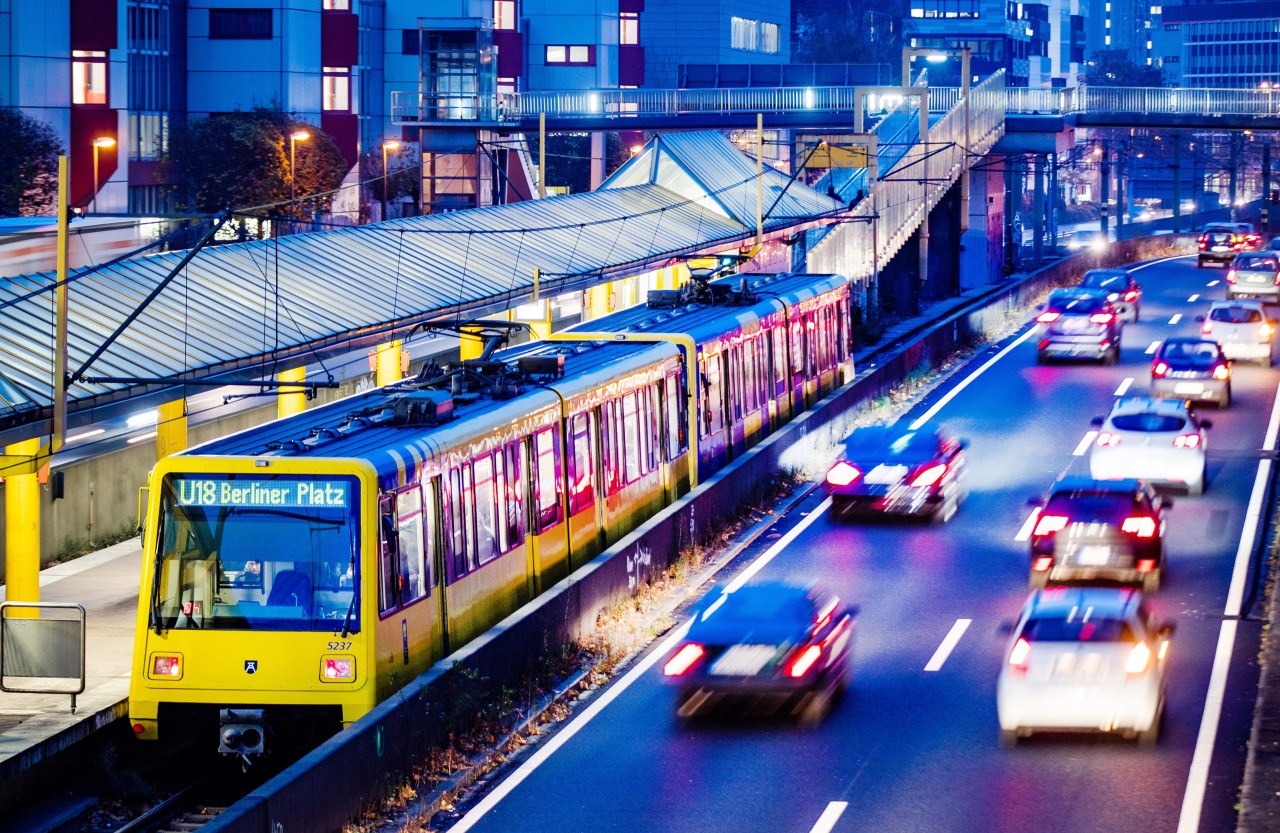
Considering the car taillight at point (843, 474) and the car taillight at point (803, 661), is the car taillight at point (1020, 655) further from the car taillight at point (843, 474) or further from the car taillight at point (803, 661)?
the car taillight at point (843, 474)

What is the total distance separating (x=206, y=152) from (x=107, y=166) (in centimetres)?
502

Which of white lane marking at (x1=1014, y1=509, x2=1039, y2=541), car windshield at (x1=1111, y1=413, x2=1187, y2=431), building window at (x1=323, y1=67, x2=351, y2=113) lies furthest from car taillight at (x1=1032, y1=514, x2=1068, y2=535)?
building window at (x1=323, y1=67, x2=351, y2=113)

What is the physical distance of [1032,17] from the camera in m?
199

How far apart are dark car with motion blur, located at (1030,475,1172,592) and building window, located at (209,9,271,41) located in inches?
2393

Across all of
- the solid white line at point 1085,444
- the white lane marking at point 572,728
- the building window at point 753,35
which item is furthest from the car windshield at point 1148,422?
the building window at point 753,35

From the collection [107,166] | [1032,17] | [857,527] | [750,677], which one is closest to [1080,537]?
[857,527]

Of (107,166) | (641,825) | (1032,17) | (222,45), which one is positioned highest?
(1032,17)

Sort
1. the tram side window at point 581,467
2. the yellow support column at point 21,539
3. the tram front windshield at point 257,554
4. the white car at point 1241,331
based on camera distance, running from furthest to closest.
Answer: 1. the white car at point 1241,331
2. the tram side window at point 581,467
3. the yellow support column at point 21,539
4. the tram front windshield at point 257,554

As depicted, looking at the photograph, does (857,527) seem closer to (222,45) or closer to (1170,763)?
(1170,763)

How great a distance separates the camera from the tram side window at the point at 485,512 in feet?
71.7

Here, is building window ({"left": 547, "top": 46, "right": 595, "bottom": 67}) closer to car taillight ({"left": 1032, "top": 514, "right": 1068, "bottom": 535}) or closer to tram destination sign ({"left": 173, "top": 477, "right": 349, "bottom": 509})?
car taillight ({"left": 1032, "top": 514, "right": 1068, "bottom": 535})

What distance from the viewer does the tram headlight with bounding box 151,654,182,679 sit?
18.7 m

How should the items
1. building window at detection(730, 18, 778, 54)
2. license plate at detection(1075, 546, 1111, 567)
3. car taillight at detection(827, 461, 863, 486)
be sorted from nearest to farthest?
license plate at detection(1075, 546, 1111, 567) → car taillight at detection(827, 461, 863, 486) → building window at detection(730, 18, 778, 54)

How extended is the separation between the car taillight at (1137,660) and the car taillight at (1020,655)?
3.01ft
